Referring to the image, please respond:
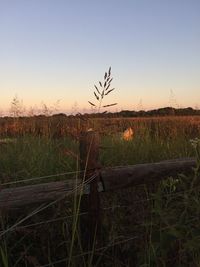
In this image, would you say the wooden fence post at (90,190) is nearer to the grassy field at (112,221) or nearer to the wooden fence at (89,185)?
the wooden fence at (89,185)

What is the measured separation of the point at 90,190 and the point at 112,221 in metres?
0.76

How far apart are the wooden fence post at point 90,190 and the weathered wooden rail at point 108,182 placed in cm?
9

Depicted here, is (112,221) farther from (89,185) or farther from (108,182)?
(89,185)

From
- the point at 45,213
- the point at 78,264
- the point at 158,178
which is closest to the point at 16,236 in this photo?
the point at 45,213

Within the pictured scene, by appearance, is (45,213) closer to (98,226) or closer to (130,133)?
(98,226)

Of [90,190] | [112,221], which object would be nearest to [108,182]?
[90,190]

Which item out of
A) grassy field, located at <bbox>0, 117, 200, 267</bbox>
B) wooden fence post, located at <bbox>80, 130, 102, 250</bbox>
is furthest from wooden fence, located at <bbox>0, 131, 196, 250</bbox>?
grassy field, located at <bbox>0, 117, 200, 267</bbox>

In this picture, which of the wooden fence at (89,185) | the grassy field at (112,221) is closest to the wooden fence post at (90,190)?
the wooden fence at (89,185)

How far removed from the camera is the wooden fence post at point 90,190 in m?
3.97

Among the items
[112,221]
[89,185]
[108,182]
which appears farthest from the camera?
[112,221]

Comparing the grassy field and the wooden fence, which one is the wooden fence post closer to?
the wooden fence

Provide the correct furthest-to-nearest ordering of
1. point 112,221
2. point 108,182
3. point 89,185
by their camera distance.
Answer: point 112,221
point 108,182
point 89,185

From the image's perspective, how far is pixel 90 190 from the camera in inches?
158

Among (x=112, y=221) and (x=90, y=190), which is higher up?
(x=90, y=190)
